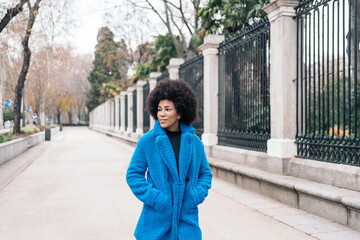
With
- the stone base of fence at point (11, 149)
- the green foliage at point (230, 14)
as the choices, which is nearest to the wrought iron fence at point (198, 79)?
the green foliage at point (230, 14)

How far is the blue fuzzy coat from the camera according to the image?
7.75 feet

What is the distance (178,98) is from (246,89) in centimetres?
614

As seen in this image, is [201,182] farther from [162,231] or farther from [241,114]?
[241,114]

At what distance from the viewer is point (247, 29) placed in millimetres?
8297

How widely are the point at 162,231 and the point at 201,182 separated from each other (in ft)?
1.26

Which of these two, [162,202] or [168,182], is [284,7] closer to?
[168,182]

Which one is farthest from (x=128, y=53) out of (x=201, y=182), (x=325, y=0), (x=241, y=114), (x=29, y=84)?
(x=201, y=182)

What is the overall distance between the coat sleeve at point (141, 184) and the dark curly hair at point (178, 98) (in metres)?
0.37

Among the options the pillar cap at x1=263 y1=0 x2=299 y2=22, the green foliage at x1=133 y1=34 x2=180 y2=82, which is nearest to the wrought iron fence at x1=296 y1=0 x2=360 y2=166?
the pillar cap at x1=263 y1=0 x2=299 y2=22

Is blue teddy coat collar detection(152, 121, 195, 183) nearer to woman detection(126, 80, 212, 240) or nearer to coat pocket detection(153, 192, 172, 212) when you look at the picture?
woman detection(126, 80, 212, 240)

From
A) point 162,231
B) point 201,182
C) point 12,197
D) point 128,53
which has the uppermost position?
point 128,53

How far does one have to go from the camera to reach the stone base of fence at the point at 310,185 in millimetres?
4672

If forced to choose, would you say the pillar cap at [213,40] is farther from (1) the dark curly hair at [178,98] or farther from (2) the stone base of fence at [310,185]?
(1) the dark curly hair at [178,98]

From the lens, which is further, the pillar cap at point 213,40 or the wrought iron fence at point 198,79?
the wrought iron fence at point 198,79
